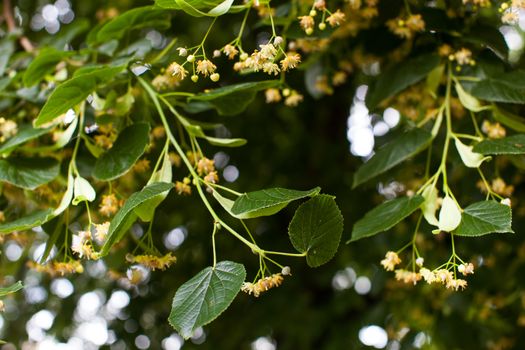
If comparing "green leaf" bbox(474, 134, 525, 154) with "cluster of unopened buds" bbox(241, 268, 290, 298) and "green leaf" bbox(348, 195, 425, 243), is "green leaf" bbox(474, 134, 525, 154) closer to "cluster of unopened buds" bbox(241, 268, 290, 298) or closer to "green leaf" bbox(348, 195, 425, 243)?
"green leaf" bbox(348, 195, 425, 243)

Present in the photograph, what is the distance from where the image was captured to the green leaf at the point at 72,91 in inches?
33.2

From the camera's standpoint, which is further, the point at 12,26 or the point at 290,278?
the point at 290,278

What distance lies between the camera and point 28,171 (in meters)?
0.95

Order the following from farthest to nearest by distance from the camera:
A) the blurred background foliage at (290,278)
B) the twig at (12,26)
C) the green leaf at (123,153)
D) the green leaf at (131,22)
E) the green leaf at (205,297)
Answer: the blurred background foliage at (290,278) → the twig at (12,26) → the green leaf at (131,22) → the green leaf at (123,153) → the green leaf at (205,297)

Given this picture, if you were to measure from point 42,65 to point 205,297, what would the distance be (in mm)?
541

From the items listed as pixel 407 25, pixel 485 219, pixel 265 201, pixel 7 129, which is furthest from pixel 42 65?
pixel 485 219

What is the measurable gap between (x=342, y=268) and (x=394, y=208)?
3.58 ft

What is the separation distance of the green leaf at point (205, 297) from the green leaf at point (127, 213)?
0.10 metres

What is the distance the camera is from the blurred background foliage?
160cm

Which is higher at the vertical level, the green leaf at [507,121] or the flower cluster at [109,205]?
the flower cluster at [109,205]

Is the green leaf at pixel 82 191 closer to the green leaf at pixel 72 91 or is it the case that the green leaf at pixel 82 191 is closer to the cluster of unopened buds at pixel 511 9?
the green leaf at pixel 72 91

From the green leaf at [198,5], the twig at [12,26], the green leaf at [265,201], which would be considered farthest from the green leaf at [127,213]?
the twig at [12,26]

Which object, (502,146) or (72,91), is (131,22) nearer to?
(72,91)

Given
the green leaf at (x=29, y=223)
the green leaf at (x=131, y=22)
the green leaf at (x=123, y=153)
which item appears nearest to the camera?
the green leaf at (x=29, y=223)
